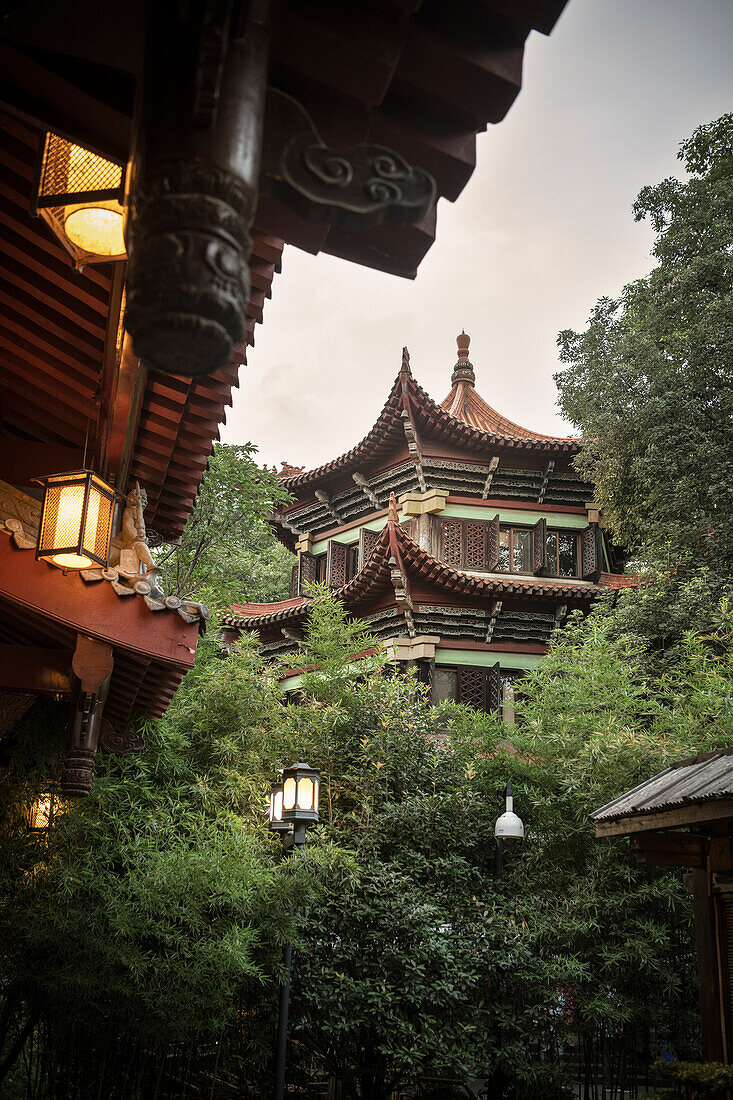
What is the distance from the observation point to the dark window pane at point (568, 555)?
49.9 ft

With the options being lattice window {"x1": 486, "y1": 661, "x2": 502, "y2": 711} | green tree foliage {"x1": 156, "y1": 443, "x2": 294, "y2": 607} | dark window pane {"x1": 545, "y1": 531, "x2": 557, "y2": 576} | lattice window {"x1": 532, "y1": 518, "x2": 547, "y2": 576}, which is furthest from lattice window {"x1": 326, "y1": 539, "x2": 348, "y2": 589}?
green tree foliage {"x1": 156, "y1": 443, "x2": 294, "y2": 607}

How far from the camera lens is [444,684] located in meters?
13.5

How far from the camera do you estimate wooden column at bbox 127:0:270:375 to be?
125cm

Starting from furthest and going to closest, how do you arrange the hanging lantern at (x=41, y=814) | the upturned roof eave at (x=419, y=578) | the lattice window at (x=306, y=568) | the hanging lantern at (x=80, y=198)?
the lattice window at (x=306, y=568)
the upturned roof eave at (x=419, y=578)
the hanging lantern at (x=41, y=814)
the hanging lantern at (x=80, y=198)

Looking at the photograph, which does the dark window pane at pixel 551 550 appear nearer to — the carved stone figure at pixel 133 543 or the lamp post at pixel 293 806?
the lamp post at pixel 293 806

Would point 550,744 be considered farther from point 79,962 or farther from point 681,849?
point 79,962

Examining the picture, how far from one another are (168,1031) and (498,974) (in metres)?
3.03

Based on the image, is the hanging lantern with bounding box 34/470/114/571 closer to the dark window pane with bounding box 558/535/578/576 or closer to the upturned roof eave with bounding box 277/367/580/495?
the upturned roof eave with bounding box 277/367/580/495

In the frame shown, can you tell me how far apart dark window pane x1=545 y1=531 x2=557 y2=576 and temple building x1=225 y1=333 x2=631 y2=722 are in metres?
0.02

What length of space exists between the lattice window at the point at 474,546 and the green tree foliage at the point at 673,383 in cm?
226

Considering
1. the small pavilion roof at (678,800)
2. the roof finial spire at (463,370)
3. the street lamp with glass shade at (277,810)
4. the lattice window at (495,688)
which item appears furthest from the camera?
the roof finial spire at (463,370)

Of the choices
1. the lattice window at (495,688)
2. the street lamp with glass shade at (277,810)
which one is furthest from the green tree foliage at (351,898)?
the lattice window at (495,688)

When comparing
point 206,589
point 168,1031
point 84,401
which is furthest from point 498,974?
point 84,401

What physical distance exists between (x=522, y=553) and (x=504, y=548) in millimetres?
335
